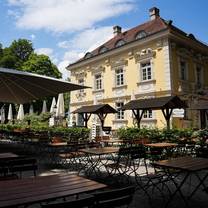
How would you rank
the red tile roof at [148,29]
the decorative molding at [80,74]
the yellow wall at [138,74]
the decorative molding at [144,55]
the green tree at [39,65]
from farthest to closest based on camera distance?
the green tree at [39,65] → the decorative molding at [80,74] → the red tile roof at [148,29] → the decorative molding at [144,55] → the yellow wall at [138,74]

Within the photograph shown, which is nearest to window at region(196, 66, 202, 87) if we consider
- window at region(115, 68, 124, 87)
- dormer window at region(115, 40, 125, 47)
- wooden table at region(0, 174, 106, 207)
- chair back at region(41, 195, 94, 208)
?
window at region(115, 68, 124, 87)

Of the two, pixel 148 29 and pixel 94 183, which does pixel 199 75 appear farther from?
pixel 94 183

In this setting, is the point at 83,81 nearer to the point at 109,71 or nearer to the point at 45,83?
the point at 109,71

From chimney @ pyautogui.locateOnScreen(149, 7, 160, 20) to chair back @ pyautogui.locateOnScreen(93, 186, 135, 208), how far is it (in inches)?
951

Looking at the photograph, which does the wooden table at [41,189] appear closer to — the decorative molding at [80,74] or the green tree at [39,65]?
the decorative molding at [80,74]

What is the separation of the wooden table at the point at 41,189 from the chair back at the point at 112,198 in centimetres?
51

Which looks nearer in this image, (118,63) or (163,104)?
(163,104)

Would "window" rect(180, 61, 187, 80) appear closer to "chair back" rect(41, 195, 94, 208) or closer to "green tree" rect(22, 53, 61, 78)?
"chair back" rect(41, 195, 94, 208)

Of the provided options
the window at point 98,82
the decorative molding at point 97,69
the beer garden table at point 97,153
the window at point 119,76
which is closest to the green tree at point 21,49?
the decorative molding at point 97,69

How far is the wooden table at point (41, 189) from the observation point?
120 inches

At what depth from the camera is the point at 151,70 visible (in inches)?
842

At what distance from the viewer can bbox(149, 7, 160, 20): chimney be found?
83.4ft

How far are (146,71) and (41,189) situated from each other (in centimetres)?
1926

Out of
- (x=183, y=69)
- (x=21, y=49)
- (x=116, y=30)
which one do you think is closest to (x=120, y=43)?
(x=116, y=30)
